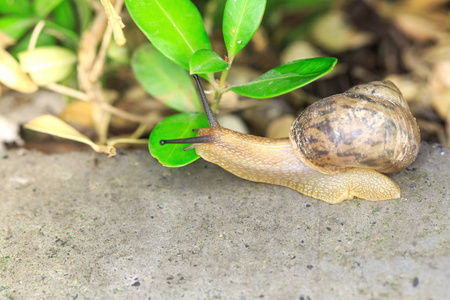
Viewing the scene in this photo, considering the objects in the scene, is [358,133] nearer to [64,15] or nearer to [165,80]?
[165,80]

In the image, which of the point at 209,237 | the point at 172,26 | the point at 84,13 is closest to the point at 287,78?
the point at 172,26

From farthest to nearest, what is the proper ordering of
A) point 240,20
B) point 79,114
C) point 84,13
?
point 79,114
point 84,13
point 240,20

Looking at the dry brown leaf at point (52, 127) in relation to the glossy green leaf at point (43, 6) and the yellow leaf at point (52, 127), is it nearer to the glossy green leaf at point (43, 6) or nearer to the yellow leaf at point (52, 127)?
the yellow leaf at point (52, 127)

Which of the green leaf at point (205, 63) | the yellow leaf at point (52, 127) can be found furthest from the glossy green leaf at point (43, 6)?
the green leaf at point (205, 63)

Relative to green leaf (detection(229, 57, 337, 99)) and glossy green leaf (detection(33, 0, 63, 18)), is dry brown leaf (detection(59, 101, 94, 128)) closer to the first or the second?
glossy green leaf (detection(33, 0, 63, 18))

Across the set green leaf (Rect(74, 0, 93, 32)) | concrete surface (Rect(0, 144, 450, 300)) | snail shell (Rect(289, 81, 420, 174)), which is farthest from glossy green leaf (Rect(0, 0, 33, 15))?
snail shell (Rect(289, 81, 420, 174))

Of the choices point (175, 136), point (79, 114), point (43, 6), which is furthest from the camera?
point (79, 114)

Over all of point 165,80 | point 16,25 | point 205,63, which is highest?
point 205,63
